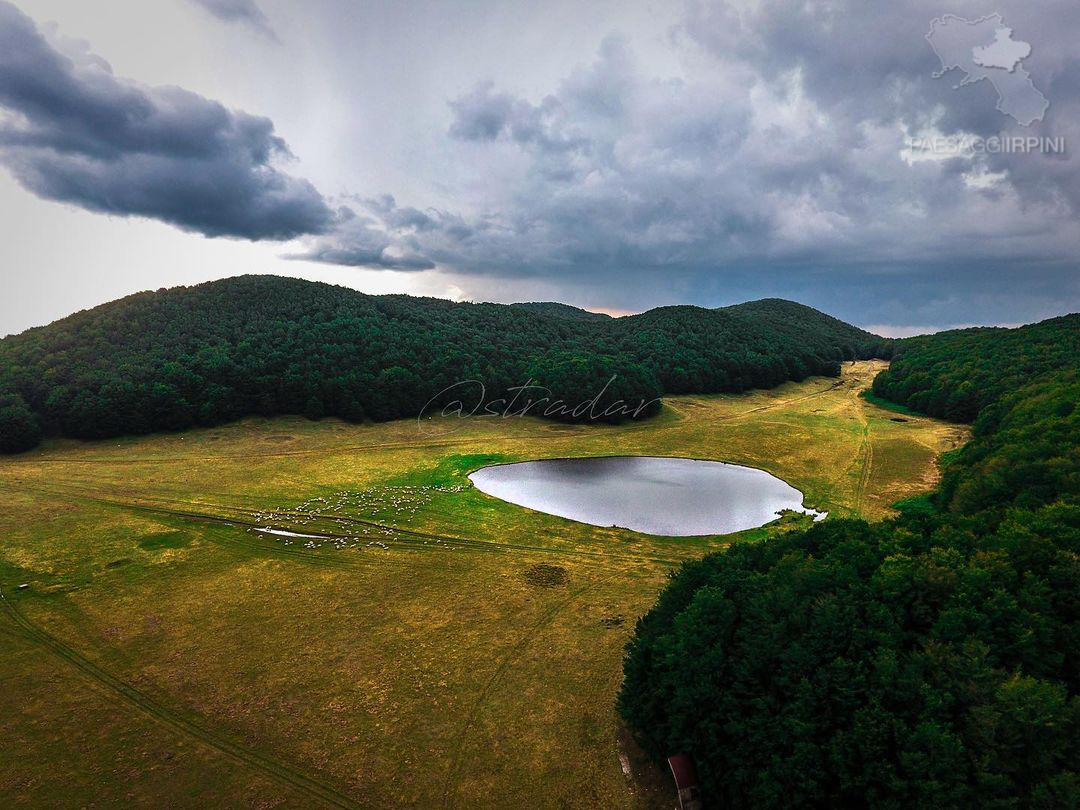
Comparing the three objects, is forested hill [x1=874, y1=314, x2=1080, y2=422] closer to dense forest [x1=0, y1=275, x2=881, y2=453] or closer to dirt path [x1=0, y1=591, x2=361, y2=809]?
dense forest [x1=0, y1=275, x2=881, y2=453]

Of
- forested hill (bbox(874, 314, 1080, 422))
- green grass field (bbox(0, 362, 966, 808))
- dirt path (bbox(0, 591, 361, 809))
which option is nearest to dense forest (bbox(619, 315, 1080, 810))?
green grass field (bbox(0, 362, 966, 808))

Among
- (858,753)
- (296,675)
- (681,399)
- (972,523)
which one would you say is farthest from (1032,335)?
(296,675)

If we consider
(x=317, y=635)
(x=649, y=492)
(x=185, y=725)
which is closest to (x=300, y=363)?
(x=649, y=492)

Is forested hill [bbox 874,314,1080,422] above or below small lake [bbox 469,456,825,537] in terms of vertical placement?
above

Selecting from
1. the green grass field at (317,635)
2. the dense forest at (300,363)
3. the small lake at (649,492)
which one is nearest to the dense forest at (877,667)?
the green grass field at (317,635)

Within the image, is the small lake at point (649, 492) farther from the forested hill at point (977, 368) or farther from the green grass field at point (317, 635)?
the forested hill at point (977, 368)
